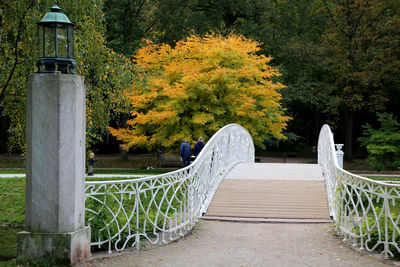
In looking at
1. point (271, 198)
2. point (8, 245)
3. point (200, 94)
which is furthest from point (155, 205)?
point (200, 94)

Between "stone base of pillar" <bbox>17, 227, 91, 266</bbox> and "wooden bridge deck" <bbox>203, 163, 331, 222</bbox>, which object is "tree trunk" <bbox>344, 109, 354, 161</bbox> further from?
"stone base of pillar" <bbox>17, 227, 91, 266</bbox>

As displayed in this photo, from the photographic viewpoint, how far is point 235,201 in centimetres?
1026

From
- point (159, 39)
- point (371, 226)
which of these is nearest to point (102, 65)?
point (371, 226)

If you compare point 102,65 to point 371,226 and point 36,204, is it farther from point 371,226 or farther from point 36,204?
point 371,226

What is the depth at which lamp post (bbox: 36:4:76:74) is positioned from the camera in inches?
218

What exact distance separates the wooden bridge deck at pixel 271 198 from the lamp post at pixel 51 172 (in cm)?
428

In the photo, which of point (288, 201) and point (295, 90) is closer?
point (288, 201)

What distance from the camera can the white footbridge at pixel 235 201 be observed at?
6270mm

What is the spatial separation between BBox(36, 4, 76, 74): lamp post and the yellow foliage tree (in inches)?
452

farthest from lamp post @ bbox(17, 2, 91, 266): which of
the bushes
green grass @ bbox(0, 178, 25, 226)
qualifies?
the bushes

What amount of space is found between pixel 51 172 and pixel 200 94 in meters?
13.5

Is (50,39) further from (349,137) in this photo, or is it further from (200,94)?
(349,137)

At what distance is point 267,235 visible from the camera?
7.67 m

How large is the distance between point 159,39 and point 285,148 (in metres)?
15.9
